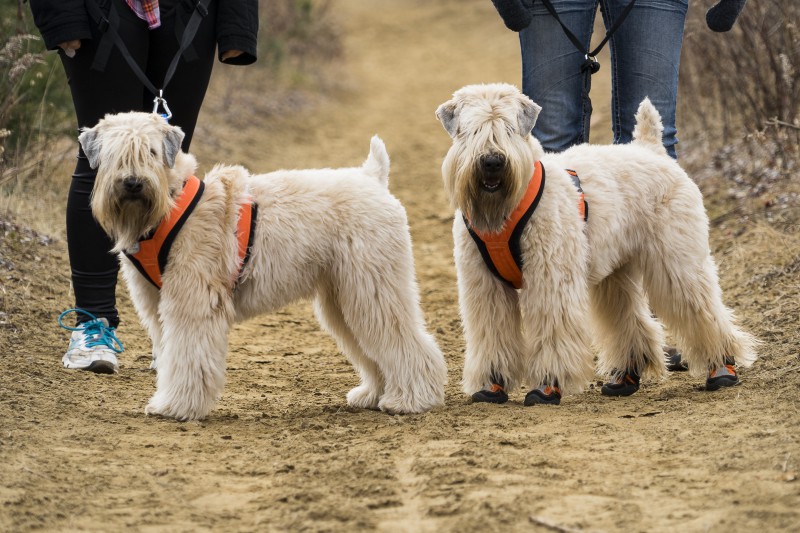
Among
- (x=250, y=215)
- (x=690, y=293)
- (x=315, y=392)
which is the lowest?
(x=315, y=392)

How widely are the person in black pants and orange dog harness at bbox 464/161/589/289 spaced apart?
1.65 metres

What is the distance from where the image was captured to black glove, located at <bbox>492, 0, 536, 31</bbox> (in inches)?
195

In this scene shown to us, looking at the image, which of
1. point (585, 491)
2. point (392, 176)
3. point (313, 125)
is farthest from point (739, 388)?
point (313, 125)

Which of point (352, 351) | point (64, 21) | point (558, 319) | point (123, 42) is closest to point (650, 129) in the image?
point (558, 319)

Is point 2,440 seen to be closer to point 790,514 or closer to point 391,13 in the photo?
point 790,514

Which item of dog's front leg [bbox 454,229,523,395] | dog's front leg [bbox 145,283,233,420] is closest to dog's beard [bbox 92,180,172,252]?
dog's front leg [bbox 145,283,233,420]

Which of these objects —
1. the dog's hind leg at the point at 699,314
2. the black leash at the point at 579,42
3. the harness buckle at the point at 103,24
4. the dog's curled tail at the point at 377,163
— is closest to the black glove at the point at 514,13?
the black leash at the point at 579,42

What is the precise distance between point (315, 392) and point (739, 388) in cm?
215

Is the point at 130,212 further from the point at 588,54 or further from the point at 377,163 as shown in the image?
the point at 588,54

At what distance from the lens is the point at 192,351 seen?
4.36m

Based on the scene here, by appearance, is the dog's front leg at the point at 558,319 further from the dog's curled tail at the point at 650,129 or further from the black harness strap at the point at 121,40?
the black harness strap at the point at 121,40

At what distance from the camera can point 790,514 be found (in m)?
2.88

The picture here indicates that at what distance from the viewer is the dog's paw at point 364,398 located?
477 cm

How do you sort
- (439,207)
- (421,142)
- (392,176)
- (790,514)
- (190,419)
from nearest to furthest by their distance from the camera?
(790,514)
(190,419)
(439,207)
(392,176)
(421,142)
